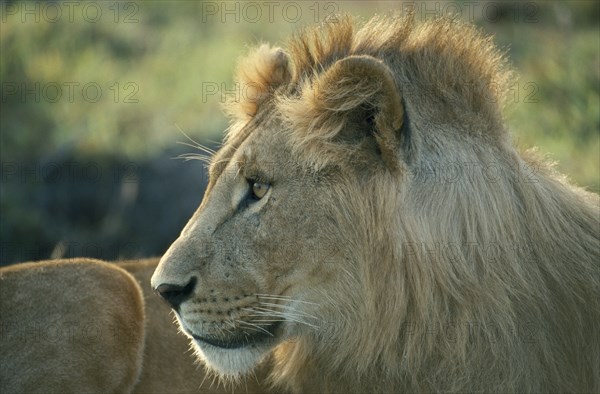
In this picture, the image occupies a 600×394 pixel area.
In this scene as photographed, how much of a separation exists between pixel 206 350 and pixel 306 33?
1.28 m

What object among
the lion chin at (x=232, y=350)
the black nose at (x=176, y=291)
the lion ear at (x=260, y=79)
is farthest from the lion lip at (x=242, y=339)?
the lion ear at (x=260, y=79)

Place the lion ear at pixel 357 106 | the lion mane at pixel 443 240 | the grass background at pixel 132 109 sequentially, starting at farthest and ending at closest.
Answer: the grass background at pixel 132 109 → the lion mane at pixel 443 240 → the lion ear at pixel 357 106

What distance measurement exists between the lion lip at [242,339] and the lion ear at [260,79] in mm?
879

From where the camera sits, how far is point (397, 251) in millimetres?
3096

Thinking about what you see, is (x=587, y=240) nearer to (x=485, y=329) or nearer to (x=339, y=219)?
(x=485, y=329)

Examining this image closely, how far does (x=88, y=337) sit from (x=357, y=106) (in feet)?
5.06

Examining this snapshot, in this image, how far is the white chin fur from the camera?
326 cm

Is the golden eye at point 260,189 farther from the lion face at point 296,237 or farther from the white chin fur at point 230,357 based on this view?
the white chin fur at point 230,357

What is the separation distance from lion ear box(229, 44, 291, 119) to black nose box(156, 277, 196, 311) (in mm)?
797

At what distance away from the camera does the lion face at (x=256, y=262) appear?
3133mm

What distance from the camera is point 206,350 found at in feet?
10.7

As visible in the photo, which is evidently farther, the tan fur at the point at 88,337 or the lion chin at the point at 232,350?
the tan fur at the point at 88,337

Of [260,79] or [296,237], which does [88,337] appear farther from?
[260,79]

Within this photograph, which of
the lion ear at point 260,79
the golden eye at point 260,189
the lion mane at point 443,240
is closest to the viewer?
the lion mane at point 443,240
